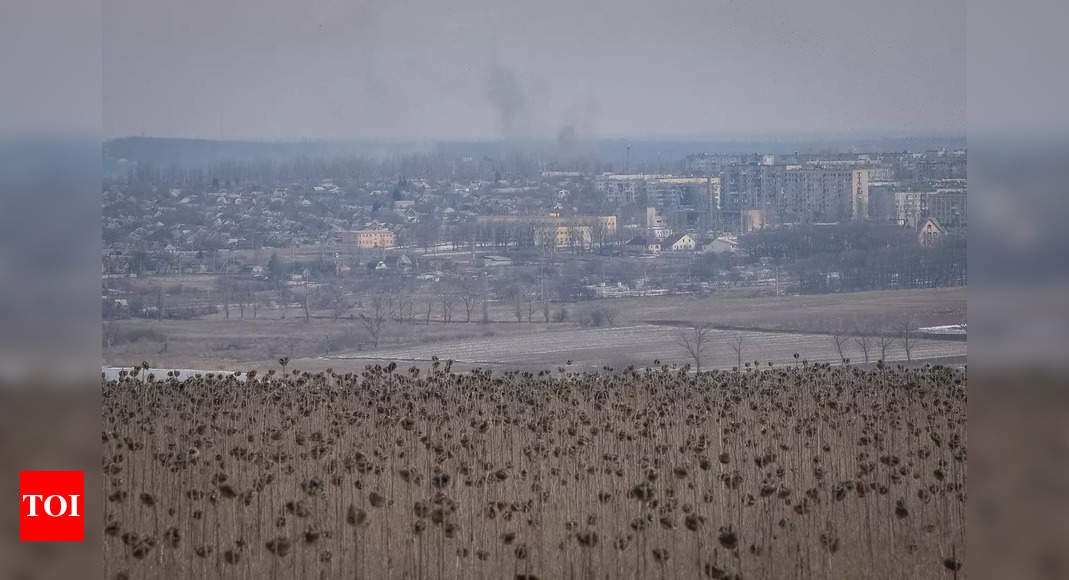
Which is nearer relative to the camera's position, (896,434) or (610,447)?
(610,447)

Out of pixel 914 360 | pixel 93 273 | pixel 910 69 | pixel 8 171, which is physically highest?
pixel 910 69

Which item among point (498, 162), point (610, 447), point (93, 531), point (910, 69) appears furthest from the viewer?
point (498, 162)

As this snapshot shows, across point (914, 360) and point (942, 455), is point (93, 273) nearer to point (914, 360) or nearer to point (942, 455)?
point (942, 455)

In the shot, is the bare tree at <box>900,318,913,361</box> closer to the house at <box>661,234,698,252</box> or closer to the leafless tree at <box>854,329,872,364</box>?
the leafless tree at <box>854,329,872,364</box>

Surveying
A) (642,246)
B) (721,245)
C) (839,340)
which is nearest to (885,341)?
(839,340)

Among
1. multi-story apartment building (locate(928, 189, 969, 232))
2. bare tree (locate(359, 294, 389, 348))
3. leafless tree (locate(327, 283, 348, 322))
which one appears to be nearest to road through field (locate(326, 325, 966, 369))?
bare tree (locate(359, 294, 389, 348))

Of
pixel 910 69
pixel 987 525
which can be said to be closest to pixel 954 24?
pixel 910 69
